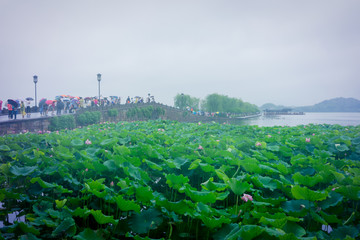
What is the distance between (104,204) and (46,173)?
62 centimetres

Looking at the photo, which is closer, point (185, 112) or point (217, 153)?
point (217, 153)

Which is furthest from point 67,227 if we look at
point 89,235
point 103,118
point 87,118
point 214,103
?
point 214,103

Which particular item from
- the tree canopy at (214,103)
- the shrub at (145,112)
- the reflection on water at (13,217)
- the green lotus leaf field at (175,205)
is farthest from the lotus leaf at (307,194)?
the tree canopy at (214,103)

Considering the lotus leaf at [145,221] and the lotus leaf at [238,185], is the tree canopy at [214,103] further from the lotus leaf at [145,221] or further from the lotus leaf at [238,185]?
the lotus leaf at [145,221]

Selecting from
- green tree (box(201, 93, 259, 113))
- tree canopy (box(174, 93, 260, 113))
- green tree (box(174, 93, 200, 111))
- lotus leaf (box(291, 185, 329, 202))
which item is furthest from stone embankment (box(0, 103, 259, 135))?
green tree (box(174, 93, 200, 111))

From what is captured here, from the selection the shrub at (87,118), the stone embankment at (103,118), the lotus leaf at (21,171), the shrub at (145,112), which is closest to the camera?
the lotus leaf at (21,171)

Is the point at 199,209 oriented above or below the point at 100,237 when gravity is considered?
above

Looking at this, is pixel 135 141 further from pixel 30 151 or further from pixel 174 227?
pixel 174 227

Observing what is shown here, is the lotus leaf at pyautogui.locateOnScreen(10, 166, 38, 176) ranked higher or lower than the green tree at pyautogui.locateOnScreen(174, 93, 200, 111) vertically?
lower

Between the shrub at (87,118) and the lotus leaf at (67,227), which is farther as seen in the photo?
the shrub at (87,118)

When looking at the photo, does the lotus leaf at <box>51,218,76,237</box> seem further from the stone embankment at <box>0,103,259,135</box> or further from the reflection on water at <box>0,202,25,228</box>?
the stone embankment at <box>0,103,259,135</box>

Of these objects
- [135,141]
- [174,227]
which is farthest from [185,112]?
[174,227]

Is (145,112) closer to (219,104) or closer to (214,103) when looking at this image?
(214,103)

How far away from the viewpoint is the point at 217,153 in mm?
2789
